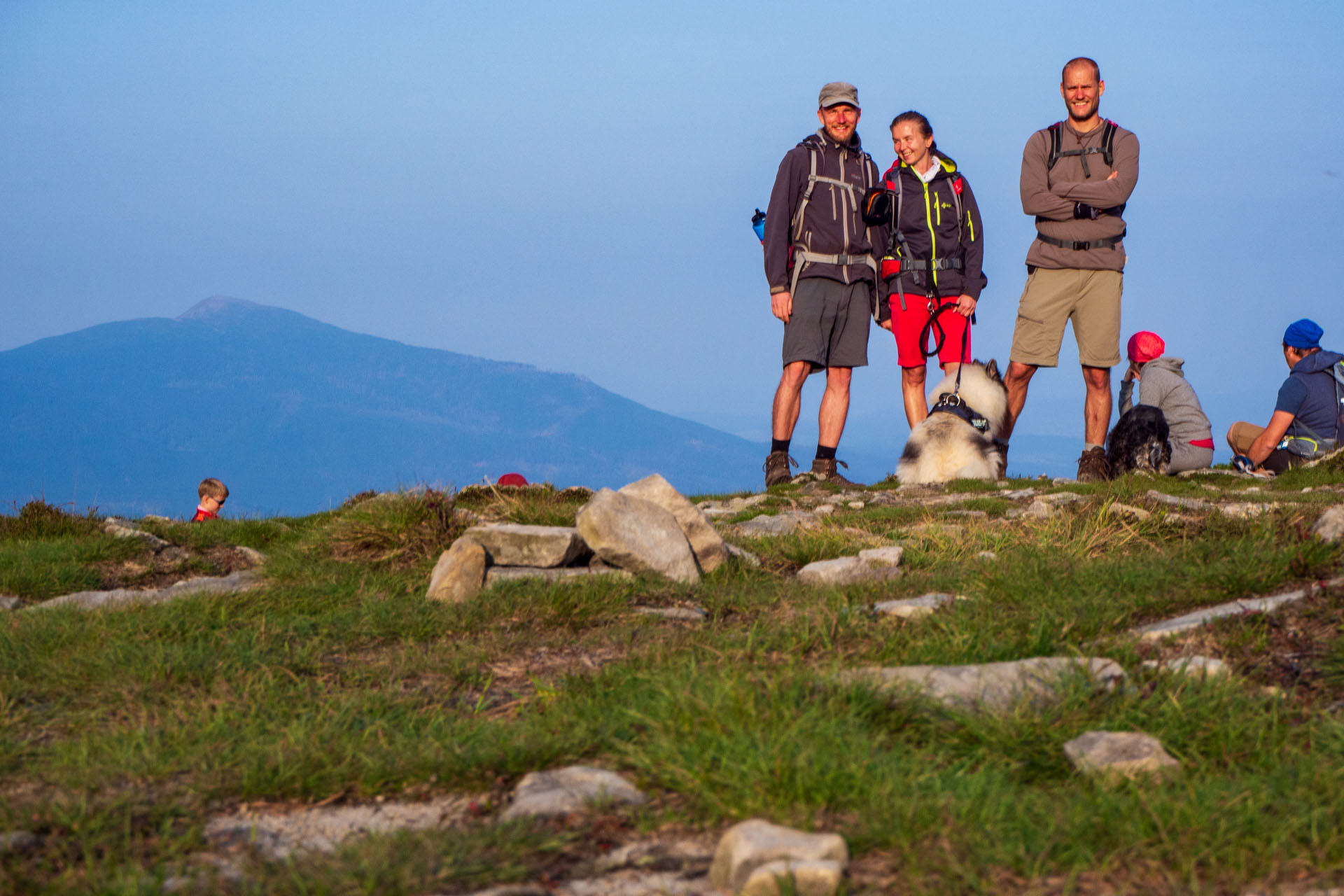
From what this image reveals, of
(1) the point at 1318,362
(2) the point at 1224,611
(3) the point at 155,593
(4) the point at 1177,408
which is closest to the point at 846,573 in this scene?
(2) the point at 1224,611

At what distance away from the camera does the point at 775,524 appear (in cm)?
780

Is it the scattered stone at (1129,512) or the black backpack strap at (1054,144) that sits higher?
the black backpack strap at (1054,144)

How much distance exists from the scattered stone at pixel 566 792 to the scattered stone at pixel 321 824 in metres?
0.15

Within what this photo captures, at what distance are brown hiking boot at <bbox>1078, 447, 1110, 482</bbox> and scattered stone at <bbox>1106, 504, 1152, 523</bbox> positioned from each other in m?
4.13

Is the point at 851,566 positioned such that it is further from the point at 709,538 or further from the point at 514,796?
the point at 514,796

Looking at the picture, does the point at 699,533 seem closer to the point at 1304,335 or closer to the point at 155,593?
the point at 155,593

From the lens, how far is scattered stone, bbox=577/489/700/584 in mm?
5281

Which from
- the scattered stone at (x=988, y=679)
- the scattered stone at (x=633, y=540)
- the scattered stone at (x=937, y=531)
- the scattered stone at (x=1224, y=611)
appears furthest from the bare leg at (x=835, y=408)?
the scattered stone at (x=988, y=679)

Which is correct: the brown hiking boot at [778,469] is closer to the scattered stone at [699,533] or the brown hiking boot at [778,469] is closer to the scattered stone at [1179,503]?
the scattered stone at [1179,503]

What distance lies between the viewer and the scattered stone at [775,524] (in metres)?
7.02

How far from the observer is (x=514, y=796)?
275cm

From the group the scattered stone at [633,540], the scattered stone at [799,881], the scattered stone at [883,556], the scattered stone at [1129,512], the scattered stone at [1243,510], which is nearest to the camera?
the scattered stone at [799,881]

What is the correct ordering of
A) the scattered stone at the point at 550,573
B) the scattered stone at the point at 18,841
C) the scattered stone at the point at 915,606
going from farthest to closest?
the scattered stone at the point at 550,573 < the scattered stone at the point at 915,606 < the scattered stone at the point at 18,841

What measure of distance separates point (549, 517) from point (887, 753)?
12.7 feet
